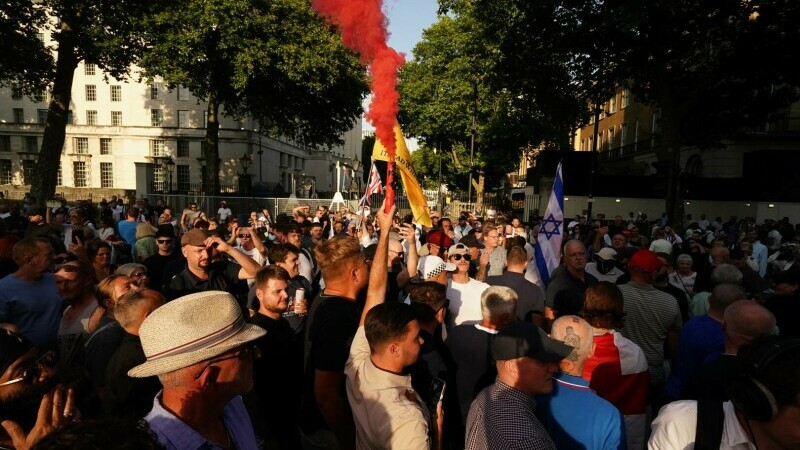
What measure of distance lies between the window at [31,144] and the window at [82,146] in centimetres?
546

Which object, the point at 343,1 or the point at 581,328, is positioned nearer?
the point at 581,328

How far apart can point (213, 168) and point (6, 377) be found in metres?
30.5

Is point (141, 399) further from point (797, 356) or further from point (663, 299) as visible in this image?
point (663, 299)

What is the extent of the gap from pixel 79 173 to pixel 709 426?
6724 cm

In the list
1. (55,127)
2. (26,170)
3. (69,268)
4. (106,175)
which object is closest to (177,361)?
(69,268)

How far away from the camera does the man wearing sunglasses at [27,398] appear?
1973mm

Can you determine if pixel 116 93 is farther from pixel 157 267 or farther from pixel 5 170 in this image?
pixel 157 267

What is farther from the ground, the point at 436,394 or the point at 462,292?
the point at 462,292

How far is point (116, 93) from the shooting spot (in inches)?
2242

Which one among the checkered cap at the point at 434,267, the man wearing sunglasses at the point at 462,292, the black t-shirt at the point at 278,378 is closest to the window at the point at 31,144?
the checkered cap at the point at 434,267

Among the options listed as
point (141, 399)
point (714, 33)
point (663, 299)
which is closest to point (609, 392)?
point (663, 299)

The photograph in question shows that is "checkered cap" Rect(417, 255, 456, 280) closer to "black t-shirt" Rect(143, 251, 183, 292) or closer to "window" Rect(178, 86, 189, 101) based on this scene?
"black t-shirt" Rect(143, 251, 183, 292)

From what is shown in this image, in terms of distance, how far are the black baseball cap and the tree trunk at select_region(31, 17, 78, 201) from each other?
23410mm

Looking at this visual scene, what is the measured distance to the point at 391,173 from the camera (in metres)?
4.00
